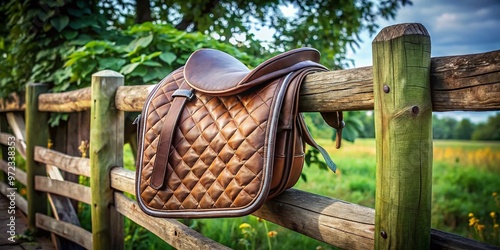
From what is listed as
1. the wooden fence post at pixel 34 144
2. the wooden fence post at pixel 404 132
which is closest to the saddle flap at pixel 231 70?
the wooden fence post at pixel 404 132

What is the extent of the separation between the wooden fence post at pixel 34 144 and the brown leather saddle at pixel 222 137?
2.17 m

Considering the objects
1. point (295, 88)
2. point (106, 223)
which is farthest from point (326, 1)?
point (295, 88)

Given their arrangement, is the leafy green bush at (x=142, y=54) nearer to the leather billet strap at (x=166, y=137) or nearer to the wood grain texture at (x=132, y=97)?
the wood grain texture at (x=132, y=97)

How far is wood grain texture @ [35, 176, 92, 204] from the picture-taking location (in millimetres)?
2495

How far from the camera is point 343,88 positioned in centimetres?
110

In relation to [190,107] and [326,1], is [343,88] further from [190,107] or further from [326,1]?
[326,1]

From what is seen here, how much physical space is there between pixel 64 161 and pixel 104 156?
672mm

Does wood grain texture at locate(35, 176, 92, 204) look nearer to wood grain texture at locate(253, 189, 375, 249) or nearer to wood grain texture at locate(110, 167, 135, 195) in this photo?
wood grain texture at locate(110, 167, 135, 195)

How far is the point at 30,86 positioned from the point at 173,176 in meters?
2.53

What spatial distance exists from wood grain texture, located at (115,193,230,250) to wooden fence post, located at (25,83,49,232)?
4.65 feet

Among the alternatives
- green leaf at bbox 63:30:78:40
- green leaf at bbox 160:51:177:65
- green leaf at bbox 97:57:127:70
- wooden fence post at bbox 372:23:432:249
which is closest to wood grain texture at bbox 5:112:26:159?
green leaf at bbox 63:30:78:40

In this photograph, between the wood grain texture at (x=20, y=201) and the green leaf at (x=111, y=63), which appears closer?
the green leaf at (x=111, y=63)

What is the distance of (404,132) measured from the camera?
3.08 ft

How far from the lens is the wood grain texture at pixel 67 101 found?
8.41 ft
